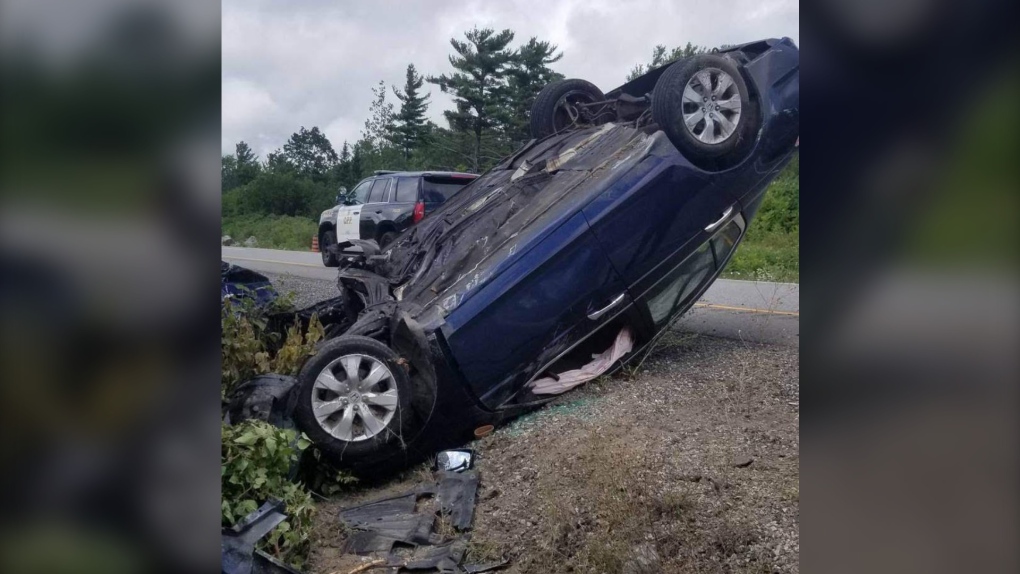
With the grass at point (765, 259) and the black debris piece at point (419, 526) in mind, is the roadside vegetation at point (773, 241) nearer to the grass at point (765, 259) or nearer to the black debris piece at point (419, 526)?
the grass at point (765, 259)

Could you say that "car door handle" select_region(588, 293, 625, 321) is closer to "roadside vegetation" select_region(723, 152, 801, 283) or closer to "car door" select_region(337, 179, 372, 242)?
"roadside vegetation" select_region(723, 152, 801, 283)

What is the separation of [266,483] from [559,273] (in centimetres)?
181

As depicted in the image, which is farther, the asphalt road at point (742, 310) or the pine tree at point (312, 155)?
the pine tree at point (312, 155)

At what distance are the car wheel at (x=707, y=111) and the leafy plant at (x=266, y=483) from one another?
97.3 inches

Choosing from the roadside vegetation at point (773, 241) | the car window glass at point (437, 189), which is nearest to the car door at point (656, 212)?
the roadside vegetation at point (773, 241)

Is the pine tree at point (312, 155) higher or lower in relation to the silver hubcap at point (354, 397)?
higher

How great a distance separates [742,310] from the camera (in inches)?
232

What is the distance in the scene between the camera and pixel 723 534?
2.86 m

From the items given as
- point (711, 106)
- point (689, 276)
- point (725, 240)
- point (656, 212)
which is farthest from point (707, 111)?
point (689, 276)

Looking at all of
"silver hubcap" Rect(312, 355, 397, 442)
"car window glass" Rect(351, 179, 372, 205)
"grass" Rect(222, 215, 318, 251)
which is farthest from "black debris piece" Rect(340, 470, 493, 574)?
"car window glass" Rect(351, 179, 372, 205)

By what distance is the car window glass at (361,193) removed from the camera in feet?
28.5
